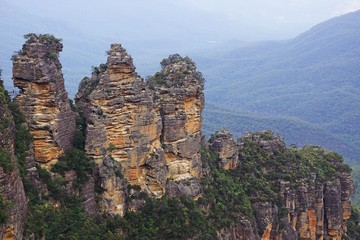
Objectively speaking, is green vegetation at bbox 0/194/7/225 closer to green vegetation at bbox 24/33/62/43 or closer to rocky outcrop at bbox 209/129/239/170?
green vegetation at bbox 24/33/62/43

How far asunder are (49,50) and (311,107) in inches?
5699

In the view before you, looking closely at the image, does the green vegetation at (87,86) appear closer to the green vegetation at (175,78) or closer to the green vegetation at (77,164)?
the green vegetation at (77,164)

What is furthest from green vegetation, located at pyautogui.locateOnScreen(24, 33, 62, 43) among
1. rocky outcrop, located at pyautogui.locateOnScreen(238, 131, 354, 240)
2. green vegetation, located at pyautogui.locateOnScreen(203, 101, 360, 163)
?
green vegetation, located at pyautogui.locateOnScreen(203, 101, 360, 163)

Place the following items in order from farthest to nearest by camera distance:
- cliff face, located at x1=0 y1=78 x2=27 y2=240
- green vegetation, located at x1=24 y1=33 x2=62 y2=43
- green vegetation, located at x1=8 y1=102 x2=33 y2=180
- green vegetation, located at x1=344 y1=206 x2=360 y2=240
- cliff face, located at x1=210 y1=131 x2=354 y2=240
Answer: green vegetation, located at x1=344 y1=206 x2=360 y2=240
cliff face, located at x1=210 y1=131 x2=354 y2=240
green vegetation, located at x1=24 y1=33 x2=62 y2=43
green vegetation, located at x1=8 y1=102 x2=33 y2=180
cliff face, located at x1=0 y1=78 x2=27 y2=240

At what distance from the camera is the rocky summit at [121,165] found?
23.1m

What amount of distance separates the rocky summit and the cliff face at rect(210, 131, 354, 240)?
16 centimetres

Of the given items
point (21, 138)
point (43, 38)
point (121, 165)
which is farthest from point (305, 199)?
point (21, 138)

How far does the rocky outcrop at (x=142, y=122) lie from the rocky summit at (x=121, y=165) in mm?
57

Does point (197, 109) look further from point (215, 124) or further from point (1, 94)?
point (215, 124)

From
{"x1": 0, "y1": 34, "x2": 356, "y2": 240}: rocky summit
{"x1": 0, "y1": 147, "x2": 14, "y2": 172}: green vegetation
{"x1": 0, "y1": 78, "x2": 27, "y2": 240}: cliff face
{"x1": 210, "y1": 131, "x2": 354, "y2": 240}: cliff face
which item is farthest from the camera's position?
{"x1": 210, "y1": 131, "x2": 354, "y2": 240}: cliff face

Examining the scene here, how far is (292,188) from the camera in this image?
39375mm

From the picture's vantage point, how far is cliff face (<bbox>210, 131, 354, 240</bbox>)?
37.4 m

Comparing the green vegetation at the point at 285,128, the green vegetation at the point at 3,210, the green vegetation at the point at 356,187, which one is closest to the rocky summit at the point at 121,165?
the green vegetation at the point at 3,210

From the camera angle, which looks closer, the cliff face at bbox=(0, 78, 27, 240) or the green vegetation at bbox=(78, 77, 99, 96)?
the cliff face at bbox=(0, 78, 27, 240)
